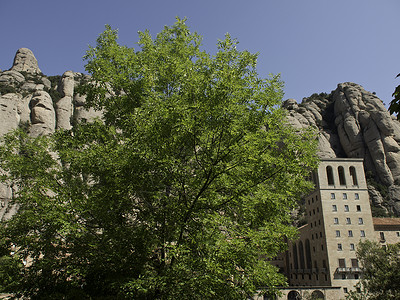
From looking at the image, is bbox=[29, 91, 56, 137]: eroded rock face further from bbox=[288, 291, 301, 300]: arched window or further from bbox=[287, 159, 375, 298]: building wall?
bbox=[287, 159, 375, 298]: building wall

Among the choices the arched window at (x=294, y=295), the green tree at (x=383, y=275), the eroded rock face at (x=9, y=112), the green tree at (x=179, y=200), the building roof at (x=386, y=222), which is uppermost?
the eroded rock face at (x=9, y=112)

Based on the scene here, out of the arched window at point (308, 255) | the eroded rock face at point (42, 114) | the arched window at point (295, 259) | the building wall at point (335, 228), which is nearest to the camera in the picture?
the building wall at point (335, 228)

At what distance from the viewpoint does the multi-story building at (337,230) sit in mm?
62188

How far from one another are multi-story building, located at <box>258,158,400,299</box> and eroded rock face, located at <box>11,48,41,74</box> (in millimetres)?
94730

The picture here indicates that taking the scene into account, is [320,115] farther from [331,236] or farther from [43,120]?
[43,120]

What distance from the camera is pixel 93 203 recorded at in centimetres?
891

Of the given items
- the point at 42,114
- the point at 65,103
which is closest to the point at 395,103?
the point at 42,114

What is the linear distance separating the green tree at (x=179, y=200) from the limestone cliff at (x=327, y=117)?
59564 millimetres

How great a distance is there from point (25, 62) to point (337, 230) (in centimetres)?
10836

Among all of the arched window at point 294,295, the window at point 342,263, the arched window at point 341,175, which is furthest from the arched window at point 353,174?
the arched window at point 294,295

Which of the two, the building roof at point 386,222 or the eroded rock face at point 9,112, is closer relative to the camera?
the building roof at point 386,222

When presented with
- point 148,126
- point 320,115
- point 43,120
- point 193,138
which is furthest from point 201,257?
point 320,115

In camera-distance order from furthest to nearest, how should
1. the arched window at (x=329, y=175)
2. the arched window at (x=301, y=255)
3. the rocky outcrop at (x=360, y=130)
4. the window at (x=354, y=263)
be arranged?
1. the rocky outcrop at (x=360, y=130)
2. the arched window at (x=301, y=255)
3. the arched window at (x=329, y=175)
4. the window at (x=354, y=263)

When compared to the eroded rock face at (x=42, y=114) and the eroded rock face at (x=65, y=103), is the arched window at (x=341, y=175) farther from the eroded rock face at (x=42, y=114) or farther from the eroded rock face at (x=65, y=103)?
the eroded rock face at (x=42, y=114)
